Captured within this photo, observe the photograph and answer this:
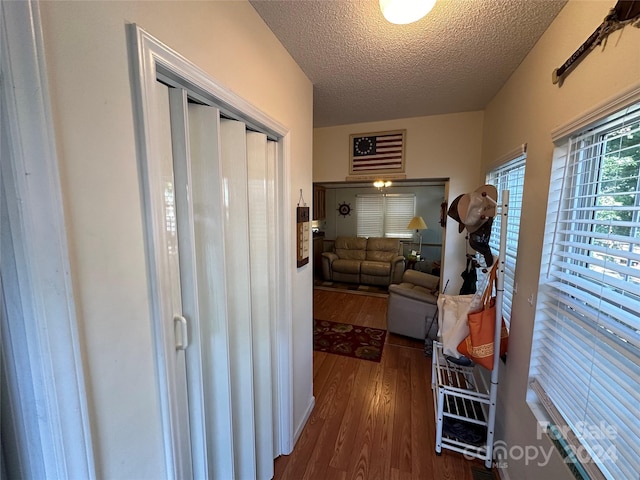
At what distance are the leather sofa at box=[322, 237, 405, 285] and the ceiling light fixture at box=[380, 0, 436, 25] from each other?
4.78 m

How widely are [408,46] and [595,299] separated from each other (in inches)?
59.2

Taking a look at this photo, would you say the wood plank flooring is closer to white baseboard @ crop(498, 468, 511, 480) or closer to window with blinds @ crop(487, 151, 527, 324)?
white baseboard @ crop(498, 468, 511, 480)

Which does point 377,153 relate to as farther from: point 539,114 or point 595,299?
point 595,299

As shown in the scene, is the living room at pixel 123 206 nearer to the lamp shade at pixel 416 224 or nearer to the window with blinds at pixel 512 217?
the window with blinds at pixel 512 217

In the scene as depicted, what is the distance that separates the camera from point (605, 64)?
0.92 meters

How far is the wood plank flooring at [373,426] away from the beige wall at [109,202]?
1.23 metres

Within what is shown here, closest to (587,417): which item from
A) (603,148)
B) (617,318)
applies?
(617,318)

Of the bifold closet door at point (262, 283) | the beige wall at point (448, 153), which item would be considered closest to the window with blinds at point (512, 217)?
the beige wall at point (448, 153)

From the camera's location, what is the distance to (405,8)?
3.20ft

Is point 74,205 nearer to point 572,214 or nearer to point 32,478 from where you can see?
point 32,478

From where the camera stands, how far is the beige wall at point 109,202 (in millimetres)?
583

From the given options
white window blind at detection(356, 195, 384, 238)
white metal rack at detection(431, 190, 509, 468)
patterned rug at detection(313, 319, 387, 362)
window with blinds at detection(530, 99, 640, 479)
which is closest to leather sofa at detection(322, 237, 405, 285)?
white window blind at detection(356, 195, 384, 238)

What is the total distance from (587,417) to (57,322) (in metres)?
1.68

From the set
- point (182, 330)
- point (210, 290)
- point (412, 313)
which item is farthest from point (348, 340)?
point (182, 330)
